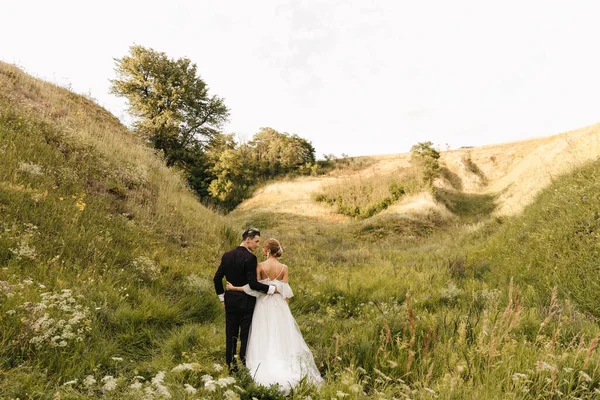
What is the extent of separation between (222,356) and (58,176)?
7623 millimetres

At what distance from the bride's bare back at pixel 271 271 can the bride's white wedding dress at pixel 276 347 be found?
0.27 ft

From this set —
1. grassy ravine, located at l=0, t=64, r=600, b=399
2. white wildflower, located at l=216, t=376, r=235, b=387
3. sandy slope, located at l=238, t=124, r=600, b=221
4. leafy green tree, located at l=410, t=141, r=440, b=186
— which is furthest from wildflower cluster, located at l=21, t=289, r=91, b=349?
leafy green tree, located at l=410, t=141, r=440, b=186

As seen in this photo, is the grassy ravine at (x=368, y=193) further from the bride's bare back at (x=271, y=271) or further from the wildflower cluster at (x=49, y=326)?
the wildflower cluster at (x=49, y=326)

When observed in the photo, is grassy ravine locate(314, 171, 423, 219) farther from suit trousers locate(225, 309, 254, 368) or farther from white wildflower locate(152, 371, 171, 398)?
white wildflower locate(152, 371, 171, 398)

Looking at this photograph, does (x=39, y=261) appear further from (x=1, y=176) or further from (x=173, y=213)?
(x=173, y=213)

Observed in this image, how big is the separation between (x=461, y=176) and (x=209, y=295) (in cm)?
3286

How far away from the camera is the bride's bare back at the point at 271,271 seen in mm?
4992

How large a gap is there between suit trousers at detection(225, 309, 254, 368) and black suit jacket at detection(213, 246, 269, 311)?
0.26ft

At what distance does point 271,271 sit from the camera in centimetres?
500

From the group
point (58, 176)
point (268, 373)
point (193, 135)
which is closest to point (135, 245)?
point (58, 176)

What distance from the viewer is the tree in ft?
80.8

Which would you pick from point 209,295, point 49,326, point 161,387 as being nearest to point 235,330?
point 161,387

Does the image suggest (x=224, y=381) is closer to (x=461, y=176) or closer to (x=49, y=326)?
(x=49, y=326)

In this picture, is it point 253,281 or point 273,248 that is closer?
point 253,281
